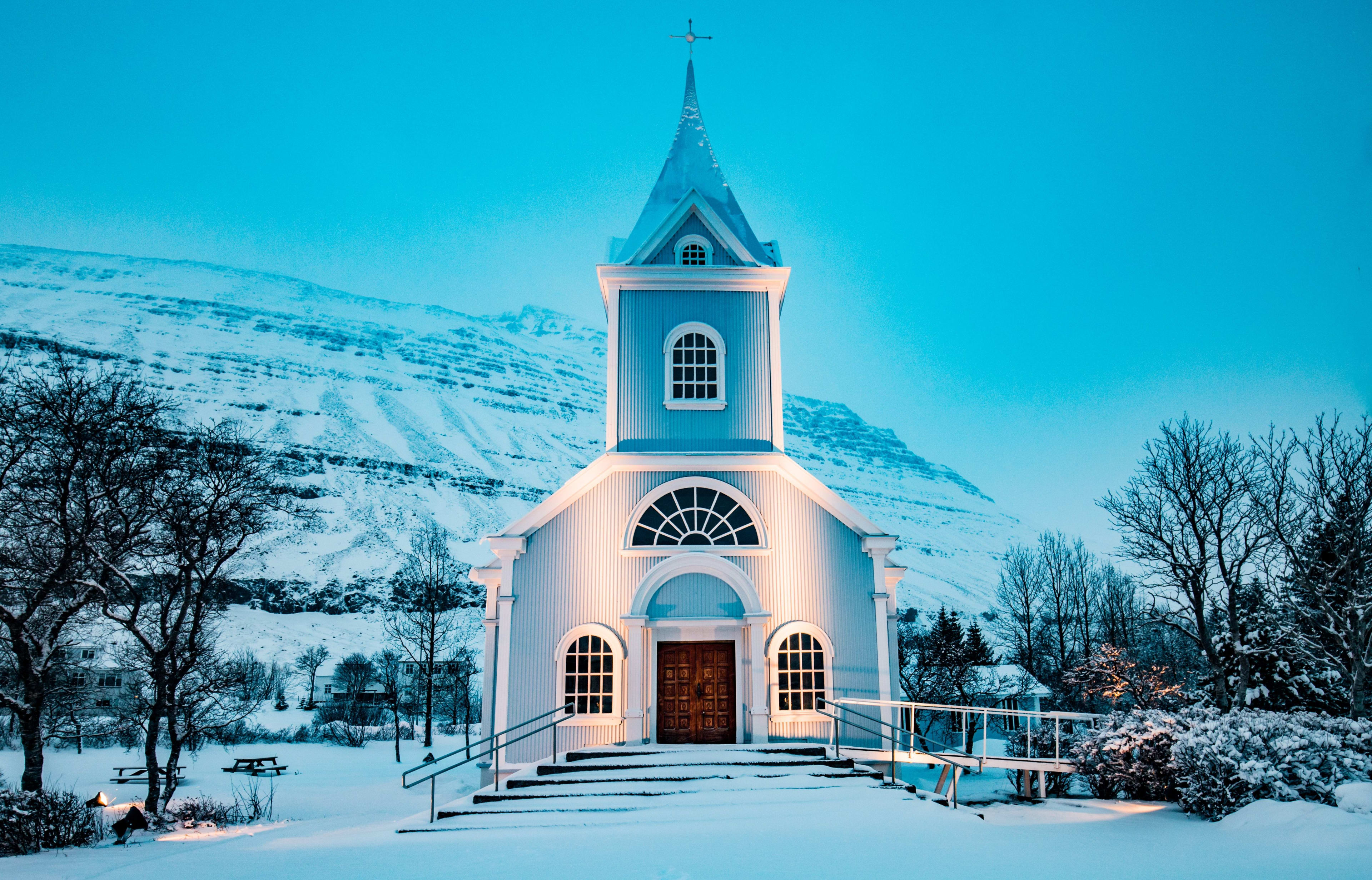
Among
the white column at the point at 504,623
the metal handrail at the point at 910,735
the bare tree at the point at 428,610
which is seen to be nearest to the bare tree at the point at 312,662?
the bare tree at the point at 428,610

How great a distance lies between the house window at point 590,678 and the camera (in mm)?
15898

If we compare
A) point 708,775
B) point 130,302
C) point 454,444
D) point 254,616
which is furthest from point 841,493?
point 130,302

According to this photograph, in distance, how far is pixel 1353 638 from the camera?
1847 centimetres

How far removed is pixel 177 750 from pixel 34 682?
440cm

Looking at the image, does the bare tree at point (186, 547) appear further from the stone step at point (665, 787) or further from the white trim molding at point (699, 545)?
the stone step at point (665, 787)

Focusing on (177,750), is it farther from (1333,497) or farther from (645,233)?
(1333,497)

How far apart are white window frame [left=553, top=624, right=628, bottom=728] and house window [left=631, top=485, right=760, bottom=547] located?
1915mm

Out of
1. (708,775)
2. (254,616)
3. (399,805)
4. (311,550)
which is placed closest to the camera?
(708,775)

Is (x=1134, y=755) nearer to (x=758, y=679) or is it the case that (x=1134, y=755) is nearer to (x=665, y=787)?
(x=758, y=679)

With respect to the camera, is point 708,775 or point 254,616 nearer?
point 708,775

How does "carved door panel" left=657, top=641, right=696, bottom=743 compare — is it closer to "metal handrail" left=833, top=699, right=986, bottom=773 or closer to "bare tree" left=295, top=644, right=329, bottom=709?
"metal handrail" left=833, top=699, right=986, bottom=773

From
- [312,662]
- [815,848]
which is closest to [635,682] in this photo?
[815,848]

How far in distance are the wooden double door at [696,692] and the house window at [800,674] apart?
0.97 metres

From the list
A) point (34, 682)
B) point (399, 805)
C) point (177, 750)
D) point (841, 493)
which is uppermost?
point (841, 493)
